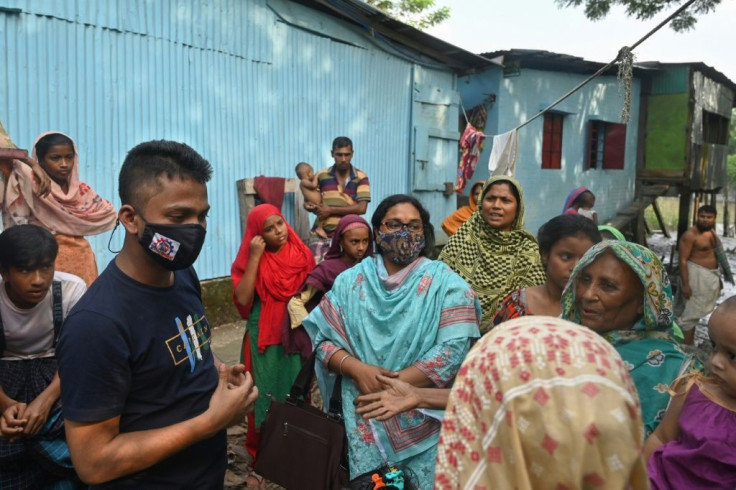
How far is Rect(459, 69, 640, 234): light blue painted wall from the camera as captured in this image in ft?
37.6

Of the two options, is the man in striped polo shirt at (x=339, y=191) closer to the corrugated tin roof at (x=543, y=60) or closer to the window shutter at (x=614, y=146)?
the corrugated tin roof at (x=543, y=60)

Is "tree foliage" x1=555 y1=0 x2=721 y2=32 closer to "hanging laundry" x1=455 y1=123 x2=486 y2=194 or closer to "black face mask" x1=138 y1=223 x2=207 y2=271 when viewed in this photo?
"hanging laundry" x1=455 y1=123 x2=486 y2=194

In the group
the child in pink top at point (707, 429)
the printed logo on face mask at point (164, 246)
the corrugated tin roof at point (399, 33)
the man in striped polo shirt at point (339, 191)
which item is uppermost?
the corrugated tin roof at point (399, 33)

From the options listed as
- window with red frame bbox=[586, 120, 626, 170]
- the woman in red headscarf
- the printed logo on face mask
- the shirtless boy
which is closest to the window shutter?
window with red frame bbox=[586, 120, 626, 170]

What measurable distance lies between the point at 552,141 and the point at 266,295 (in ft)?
34.7

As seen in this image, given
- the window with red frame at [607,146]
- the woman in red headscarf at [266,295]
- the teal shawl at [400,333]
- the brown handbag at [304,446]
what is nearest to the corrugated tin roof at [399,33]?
the woman in red headscarf at [266,295]

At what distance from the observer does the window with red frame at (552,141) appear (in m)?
12.3

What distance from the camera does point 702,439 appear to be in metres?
1.59

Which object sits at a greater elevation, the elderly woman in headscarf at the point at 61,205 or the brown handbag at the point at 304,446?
A: the elderly woman in headscarf at the point at 61,205

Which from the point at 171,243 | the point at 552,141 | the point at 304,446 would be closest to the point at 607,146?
the point at 552,141

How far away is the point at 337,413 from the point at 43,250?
143 cm

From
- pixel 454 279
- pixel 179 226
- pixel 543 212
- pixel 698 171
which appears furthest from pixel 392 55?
pixel 698 171

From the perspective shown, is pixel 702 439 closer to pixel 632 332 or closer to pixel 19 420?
pixel 632 332

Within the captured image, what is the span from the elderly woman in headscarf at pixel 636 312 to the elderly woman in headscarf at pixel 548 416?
932mm
